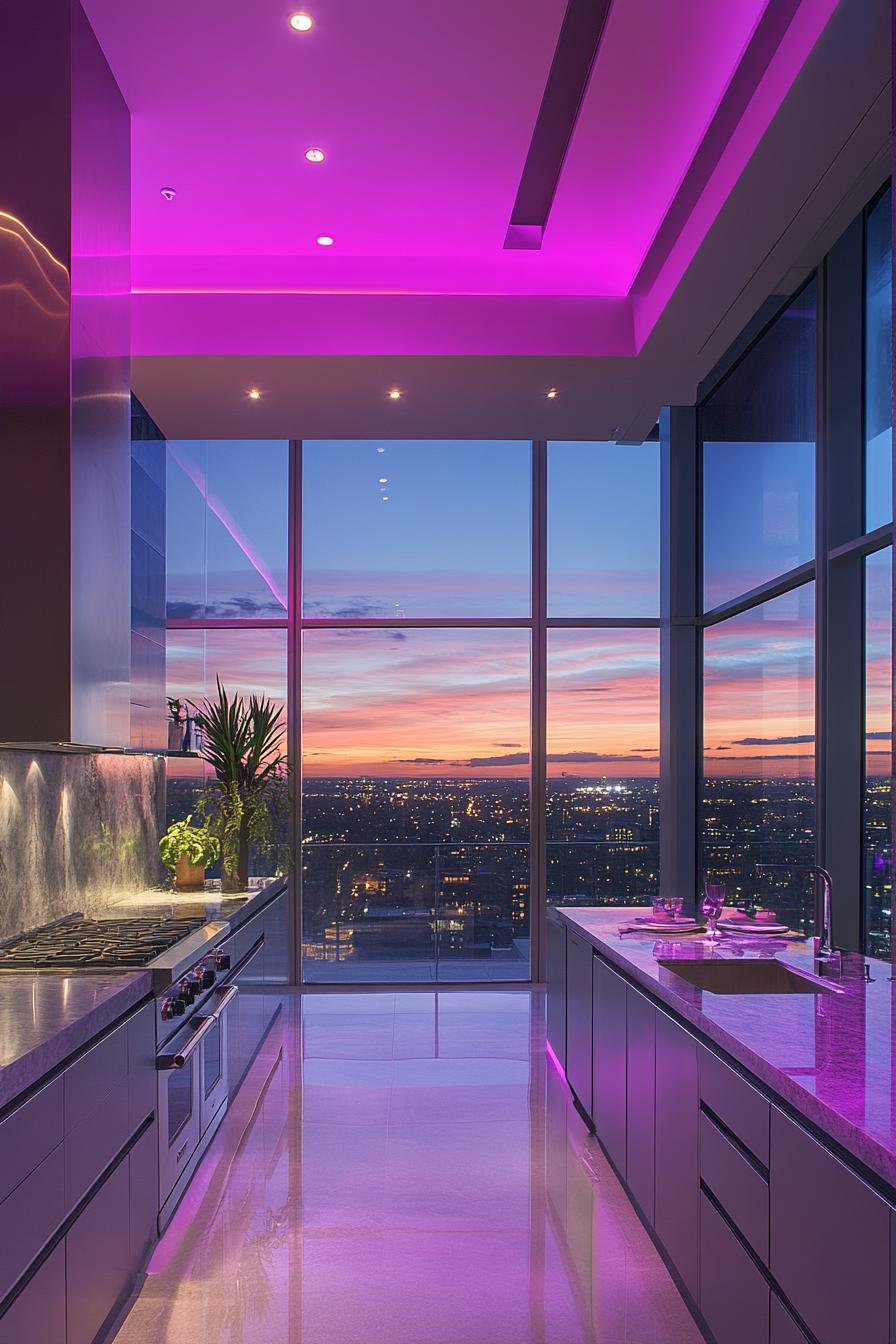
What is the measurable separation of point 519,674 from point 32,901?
4458mm

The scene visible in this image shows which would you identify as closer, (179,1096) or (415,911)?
(179,1096)

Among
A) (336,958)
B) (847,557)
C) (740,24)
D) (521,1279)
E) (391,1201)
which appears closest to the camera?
(521,1279)

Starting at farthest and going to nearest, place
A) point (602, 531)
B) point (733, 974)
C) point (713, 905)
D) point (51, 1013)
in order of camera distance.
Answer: point (602, 531) < point (713, 905) < point (733, 974) < point (51, 1013)

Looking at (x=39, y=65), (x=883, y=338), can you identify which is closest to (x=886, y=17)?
(x=883, y=338)

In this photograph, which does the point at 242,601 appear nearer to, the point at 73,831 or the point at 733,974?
the point at 73,831

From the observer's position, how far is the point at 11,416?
10.6 ft

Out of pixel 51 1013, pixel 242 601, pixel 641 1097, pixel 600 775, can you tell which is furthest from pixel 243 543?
pixel 51 1013

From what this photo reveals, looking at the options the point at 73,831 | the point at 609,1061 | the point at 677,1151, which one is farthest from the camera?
the point at 73,831

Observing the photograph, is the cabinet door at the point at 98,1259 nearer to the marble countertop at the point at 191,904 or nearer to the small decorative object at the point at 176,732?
the marble countertop at the point at 191,904

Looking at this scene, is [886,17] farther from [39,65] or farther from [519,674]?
[519,674]

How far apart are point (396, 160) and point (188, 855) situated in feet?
11.5

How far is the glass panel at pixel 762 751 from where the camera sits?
509 cm

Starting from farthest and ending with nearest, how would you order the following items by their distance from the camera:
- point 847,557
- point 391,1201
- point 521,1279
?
point 847,557
point 391,1201
point 521,1279

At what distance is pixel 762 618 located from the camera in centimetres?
576
